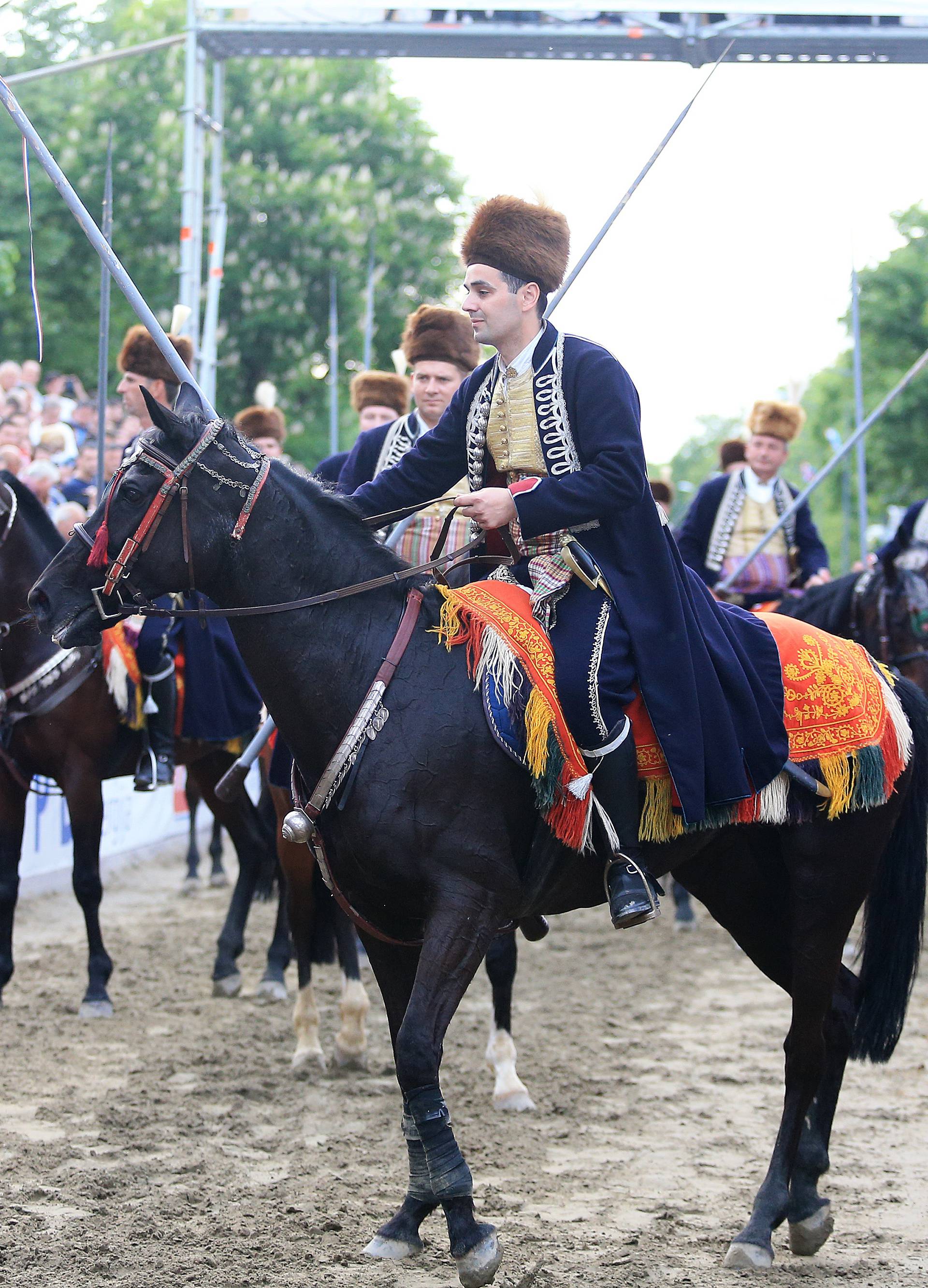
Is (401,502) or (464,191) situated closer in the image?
(401,502)

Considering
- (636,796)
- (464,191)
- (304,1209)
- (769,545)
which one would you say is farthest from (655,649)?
(464,191)

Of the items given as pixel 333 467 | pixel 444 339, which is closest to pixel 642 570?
pixel 444 339

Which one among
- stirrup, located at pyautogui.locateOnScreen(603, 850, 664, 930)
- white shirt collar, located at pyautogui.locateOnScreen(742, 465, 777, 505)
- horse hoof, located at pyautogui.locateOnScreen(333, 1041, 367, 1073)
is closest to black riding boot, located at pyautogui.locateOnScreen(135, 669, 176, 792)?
horse hoof, located at pyautogui.locateOnScreen(333, 1041, 367, 1073)

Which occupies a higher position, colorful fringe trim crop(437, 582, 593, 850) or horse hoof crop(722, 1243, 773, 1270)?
colorful fringe trim crop(437, 582, 593, 850)

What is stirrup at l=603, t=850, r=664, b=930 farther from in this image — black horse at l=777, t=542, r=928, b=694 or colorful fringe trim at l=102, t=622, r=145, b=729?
black horse at l=777, t=542, r=928, b=694

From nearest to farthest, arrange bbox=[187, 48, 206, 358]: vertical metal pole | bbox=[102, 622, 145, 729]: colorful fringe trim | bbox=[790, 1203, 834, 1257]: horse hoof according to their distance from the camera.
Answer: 1. bbox=[790, 1203, 834, 1257]: horse hoof
2. bbox=[102, 622, 145, 729]: colorful fringe trim
3. bbox=[187, 48, 206, 358]: vertical metal pole

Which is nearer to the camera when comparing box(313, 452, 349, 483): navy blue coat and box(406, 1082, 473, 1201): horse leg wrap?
box(406, 1082, 473, 1201): horse leg wrap

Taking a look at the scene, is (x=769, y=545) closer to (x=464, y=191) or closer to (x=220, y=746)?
(x=220, y=746)

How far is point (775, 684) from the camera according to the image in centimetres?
439

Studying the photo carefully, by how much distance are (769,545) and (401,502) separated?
5.14 metres

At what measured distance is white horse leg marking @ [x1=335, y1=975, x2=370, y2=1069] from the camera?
6.23m

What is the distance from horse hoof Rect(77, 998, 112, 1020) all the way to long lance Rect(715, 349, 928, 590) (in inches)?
170

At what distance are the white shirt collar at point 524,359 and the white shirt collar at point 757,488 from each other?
5.03 m

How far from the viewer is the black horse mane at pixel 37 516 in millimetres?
6918
